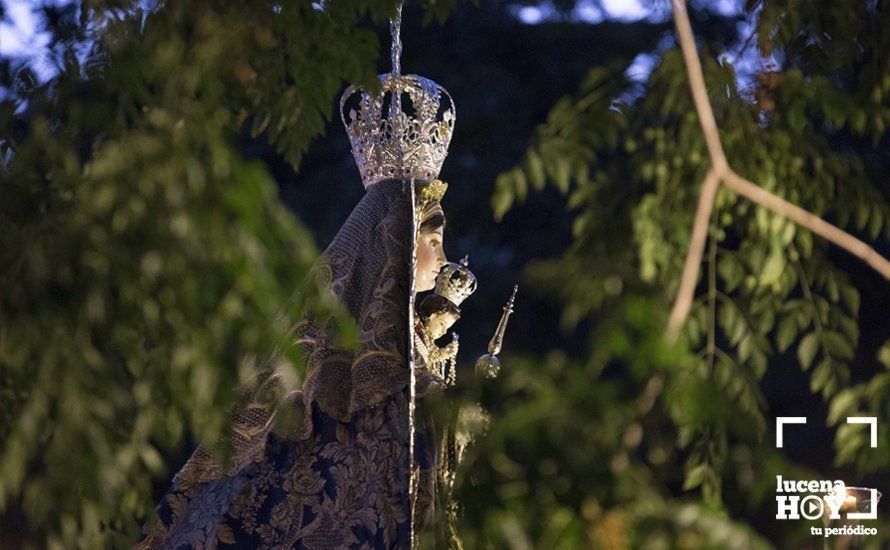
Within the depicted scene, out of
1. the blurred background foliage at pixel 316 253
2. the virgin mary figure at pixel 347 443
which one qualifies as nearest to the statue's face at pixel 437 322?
the virgin mary figure at pixel 347 443

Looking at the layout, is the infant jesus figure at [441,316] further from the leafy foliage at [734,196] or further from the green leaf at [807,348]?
the green leaf at [807,348]

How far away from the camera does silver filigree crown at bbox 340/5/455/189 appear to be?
3654mm

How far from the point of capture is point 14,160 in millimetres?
1777

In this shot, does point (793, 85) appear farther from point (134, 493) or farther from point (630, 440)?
point (134, 493)

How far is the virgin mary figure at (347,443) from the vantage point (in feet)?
10.4

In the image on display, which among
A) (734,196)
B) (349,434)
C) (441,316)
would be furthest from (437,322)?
(734,196)

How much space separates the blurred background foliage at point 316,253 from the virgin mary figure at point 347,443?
0.86m

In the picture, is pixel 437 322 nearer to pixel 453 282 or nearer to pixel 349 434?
pixel 453 282

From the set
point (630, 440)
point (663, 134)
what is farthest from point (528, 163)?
point (630, 440)

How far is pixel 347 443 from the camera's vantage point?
3.28 metres

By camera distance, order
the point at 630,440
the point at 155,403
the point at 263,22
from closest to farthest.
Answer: the point at 630,440
the point at 155,403
the point at 263,22

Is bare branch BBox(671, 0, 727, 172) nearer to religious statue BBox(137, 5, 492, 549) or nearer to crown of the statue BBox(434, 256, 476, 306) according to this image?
religious statue BBox(137, 5, 492, 549)

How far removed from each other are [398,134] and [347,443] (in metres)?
0.81

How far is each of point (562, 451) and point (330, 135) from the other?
7.79 meters
